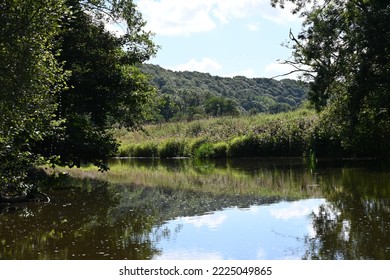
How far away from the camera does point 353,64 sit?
24.0 m

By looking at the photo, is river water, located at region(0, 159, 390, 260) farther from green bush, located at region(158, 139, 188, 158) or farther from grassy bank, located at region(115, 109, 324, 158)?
green bush, located at region(158, 139, 188, 158)

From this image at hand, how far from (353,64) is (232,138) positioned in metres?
20.0

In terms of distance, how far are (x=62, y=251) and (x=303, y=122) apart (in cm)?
3072

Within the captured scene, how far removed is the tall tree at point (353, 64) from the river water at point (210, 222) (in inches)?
211

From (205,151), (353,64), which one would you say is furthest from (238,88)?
(353,64)

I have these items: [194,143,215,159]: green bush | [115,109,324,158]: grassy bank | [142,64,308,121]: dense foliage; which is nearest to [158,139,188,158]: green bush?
[115,109,324,158]: grassy bank

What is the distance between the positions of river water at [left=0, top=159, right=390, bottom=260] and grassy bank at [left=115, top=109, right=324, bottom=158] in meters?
16.9

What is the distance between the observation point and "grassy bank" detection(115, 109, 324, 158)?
37916 millimetres

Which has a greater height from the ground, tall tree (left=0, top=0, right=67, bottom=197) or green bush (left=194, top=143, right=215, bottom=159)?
tall tree (left=0, top=0, right=67, bottom=197)

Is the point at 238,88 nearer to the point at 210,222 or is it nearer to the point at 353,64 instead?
the point at 353,64

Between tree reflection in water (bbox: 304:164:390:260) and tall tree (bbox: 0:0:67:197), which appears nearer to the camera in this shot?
tree reflection in water (bbox: 304:164:390:260)

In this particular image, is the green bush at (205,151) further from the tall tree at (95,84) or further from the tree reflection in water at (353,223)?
the tree reflection in water at (353,223)
